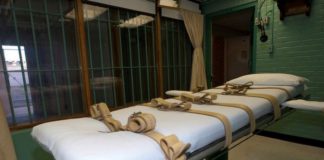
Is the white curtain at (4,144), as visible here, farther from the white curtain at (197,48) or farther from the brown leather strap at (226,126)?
the white curtain at (197,48)

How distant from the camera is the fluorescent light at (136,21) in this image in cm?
255

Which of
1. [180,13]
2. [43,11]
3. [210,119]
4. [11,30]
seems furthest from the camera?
[180,13]

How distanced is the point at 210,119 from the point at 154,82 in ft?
6.32

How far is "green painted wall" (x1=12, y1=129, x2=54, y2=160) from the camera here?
1.71 meters

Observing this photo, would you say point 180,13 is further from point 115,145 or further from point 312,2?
point 115,145

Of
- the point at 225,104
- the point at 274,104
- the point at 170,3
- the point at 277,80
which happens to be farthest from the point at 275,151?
the point at 170,3

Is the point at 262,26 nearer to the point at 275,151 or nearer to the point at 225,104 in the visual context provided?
the point at 275,151

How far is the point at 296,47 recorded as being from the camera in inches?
94.7

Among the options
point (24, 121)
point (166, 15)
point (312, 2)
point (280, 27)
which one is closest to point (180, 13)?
point (166, 15)

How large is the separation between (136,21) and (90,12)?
2.18 ft

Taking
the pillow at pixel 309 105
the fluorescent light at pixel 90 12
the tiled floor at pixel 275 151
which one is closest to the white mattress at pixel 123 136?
the pillow at pixel 309 105

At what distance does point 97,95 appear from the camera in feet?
7.67

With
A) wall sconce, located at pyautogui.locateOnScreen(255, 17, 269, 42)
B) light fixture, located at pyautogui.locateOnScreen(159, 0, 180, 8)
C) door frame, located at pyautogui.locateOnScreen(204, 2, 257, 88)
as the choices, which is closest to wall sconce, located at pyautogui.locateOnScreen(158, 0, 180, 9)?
light fixture, located at pyautogui.locateOnScreen(159, 0, 180, 8)

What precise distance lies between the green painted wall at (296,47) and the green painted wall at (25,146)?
298 cm
